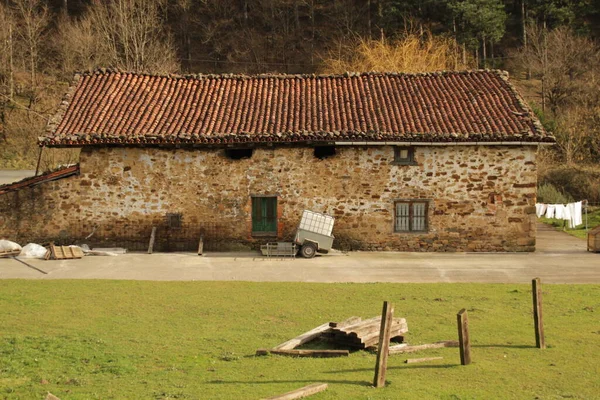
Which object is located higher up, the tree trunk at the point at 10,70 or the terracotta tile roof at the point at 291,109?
the tree trunk at the point at 10,70

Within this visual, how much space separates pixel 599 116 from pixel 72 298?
36520mm

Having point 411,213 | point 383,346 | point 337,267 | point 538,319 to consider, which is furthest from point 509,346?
point 411,213

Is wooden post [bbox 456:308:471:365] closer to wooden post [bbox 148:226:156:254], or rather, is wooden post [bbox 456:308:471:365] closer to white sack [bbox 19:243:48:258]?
wooden post [bbox 148:226:156:254]

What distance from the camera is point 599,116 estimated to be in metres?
46.8

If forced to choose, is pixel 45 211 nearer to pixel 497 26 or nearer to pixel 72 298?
pixel 72 298

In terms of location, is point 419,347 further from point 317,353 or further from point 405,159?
point 405,159

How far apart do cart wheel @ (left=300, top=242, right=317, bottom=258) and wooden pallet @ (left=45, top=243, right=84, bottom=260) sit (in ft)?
20.7

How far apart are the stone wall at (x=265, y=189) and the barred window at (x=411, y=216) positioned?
248 millimetres

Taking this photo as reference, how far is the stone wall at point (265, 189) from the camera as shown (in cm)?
2516

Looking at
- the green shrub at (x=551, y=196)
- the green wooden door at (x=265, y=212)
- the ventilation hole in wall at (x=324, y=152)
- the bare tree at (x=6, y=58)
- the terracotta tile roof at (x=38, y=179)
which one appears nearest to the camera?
the terracotta tile roof at (x=38, y=179)

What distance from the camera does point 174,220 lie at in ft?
83.0

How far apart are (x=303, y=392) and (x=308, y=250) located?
44.1 feet

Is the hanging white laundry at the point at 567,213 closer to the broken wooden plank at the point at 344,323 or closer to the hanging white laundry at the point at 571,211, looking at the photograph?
the hanging white laundry at the point at 571,211

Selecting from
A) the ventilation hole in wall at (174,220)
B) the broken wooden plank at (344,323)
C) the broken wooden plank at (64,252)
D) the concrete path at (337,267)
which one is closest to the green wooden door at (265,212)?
the concrete path at (337,267)
